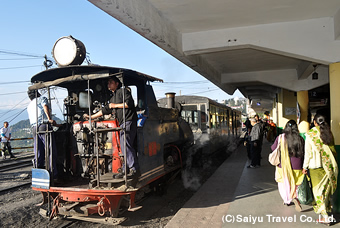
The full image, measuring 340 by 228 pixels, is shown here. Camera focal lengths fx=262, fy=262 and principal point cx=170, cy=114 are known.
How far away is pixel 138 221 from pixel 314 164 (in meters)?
3.29

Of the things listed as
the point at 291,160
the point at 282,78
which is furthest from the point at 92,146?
the point at 282,78

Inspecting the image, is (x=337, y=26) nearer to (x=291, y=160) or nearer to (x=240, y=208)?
(x=291, y=160)

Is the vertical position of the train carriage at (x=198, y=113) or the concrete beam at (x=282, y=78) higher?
the concrete beam at (x=282, y=78)

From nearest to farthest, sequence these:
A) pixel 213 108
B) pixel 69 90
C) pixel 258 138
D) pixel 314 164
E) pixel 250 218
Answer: pixel 314 164 → pixel 250 218 → pixel 69 90 → pixel 258 138 → pixel 213 108

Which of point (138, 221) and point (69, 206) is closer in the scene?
point (69, 206)

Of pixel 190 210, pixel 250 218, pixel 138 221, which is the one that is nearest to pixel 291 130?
pixel 250 218

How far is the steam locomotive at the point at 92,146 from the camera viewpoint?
4449mm

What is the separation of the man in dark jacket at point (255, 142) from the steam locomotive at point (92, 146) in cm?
392

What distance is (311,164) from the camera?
4.26 meters

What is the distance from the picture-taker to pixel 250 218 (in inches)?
178

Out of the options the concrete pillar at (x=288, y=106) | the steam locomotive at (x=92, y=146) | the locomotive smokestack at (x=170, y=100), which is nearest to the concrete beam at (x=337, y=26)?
the steam locomotive at (x=92, y=146)

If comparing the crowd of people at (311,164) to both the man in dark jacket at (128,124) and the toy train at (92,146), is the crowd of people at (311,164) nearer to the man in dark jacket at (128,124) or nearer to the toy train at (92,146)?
the toy train at (92,146)

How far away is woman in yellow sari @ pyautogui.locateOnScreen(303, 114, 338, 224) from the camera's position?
4.18 m

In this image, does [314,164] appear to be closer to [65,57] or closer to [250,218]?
[250,218]
